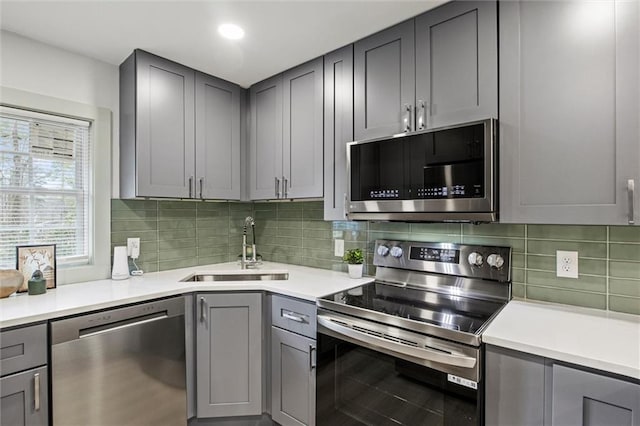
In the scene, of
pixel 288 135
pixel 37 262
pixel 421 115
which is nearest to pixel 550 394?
pixel 421 115

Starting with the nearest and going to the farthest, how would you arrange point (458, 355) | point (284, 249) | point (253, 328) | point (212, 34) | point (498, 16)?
point (458, 355) → point (498, 16) → point (212, 34) → point (253, 328) → point (284, 249)

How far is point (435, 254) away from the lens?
75.0 inches

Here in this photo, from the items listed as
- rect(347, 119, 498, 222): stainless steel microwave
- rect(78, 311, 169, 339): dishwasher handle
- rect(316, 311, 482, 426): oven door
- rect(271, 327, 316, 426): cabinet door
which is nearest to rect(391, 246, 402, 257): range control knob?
rect(347, 119, 498, 222): stainless steel microwave

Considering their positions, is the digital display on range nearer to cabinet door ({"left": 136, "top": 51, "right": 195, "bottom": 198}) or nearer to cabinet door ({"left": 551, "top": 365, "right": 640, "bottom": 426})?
cabinet door ({"left": 551, "top": 365, "right": 640, "bottom": 426})

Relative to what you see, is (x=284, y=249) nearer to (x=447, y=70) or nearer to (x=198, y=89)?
(x=198, y=89)

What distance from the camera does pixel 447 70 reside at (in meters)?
1.58

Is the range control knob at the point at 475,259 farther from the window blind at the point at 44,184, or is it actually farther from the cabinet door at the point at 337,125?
the window blind at the point at 44,184

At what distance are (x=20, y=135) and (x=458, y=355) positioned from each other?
2.43 meters

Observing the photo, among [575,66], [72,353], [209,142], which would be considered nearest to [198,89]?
[209,142]

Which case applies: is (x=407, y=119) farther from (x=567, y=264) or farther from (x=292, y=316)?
(x=292, y=316)

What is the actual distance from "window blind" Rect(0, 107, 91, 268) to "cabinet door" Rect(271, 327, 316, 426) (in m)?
1.34

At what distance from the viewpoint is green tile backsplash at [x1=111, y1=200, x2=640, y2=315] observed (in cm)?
145

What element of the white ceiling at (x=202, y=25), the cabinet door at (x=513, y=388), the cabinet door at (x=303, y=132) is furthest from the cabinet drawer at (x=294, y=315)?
the white ceiling at (x=202, y=25)

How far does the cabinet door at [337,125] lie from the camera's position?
198cm
